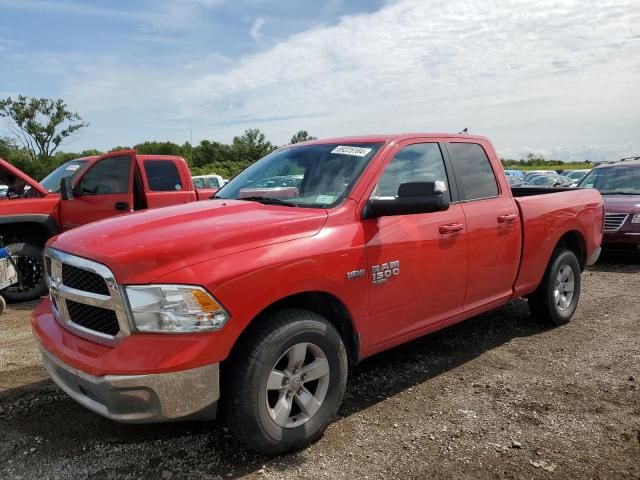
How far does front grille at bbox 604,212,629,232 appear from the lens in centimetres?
883

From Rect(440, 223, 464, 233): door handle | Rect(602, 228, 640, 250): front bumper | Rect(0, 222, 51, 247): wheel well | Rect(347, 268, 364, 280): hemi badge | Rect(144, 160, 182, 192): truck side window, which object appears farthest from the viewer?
Rect(602, 228, 640, 250): front bumper

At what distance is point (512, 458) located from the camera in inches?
117

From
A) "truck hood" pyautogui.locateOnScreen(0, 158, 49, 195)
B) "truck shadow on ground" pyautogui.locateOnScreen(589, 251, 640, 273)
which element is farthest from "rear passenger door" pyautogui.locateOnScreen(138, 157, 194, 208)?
"truck shadow on ground" pyautogui.locateOnScreen(589, 251, 640, 273)

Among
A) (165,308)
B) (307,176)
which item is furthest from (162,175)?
(165,308)

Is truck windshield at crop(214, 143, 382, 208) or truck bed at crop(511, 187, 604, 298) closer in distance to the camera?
truck windshield at crop(214, 143, 382, 208)

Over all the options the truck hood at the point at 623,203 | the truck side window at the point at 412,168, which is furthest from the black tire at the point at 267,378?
the truck hood at the point at 623,203

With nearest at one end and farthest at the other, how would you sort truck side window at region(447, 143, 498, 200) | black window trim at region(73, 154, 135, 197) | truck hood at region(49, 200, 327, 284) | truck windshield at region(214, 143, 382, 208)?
truck hood at region(49, 200, 327, 284) → truck windshield at region(214, 143, 382, 208) → truck side window at region(447, 143, 498, 200) → black window trim at region(73, 154, 135, 197)

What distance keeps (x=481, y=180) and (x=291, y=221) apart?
214 cm

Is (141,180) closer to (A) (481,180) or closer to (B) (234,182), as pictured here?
(B) (234,182)

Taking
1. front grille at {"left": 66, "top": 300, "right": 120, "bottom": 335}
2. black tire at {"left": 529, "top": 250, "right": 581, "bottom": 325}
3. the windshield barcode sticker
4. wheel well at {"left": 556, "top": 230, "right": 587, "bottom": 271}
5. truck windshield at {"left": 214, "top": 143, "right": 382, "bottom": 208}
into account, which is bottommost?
black tire at {"left": 529, "top": 250, "right": 581, "bottom": 325}

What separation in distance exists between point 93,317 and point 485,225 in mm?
2973

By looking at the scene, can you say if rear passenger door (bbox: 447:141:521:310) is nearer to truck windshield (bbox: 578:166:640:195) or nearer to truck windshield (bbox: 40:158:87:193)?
truck windshield (bbox: 40:158:87:193)

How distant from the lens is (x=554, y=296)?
5230 millimetres

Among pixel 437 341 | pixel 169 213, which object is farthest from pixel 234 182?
pixel 437 341
